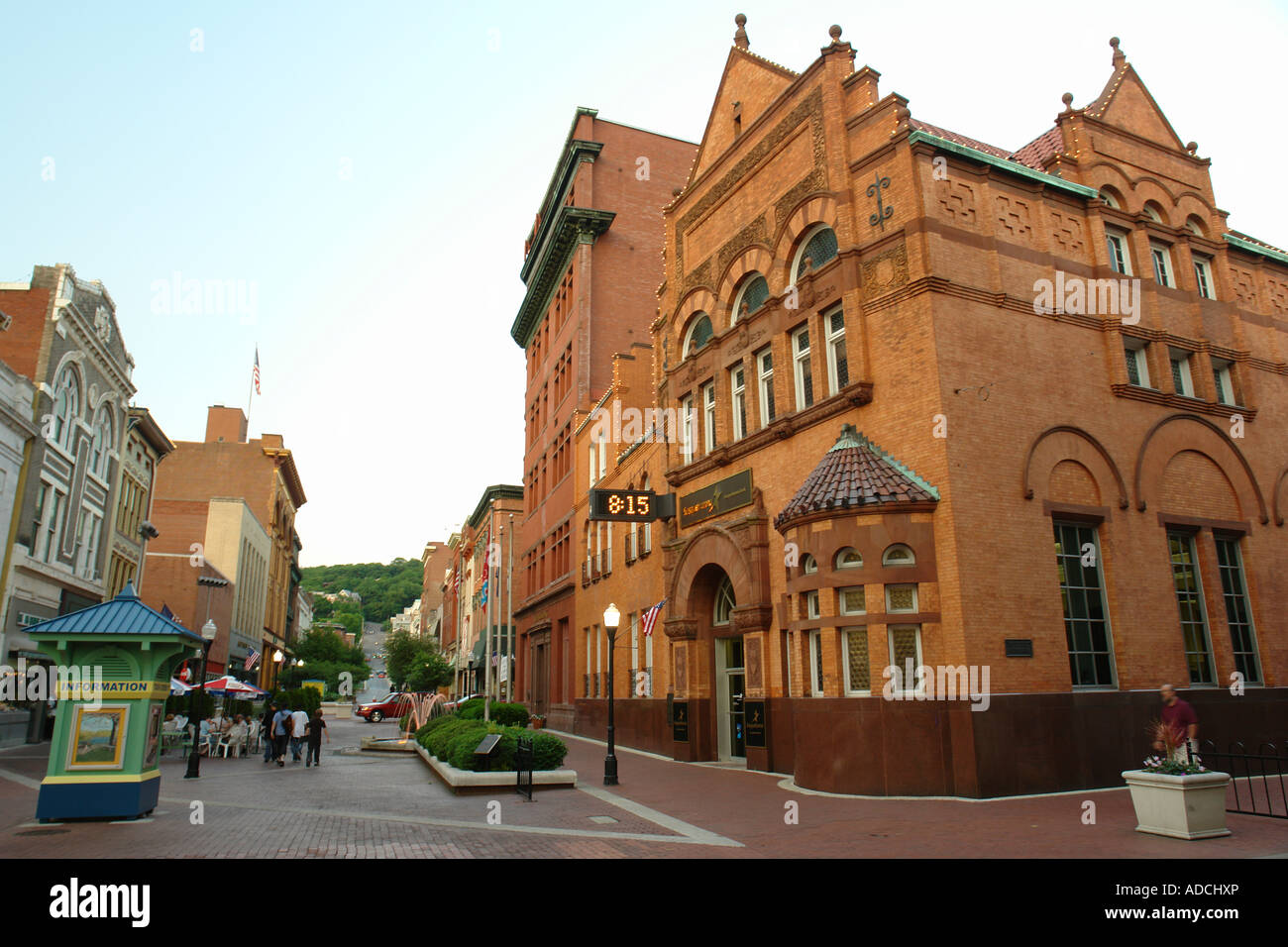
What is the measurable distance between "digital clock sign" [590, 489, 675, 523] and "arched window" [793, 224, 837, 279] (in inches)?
296

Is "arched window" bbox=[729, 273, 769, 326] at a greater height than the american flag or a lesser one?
greater

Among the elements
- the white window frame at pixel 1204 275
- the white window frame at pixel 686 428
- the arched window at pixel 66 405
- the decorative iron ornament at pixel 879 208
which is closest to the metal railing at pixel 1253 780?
the white window frame at pixel 1204 275

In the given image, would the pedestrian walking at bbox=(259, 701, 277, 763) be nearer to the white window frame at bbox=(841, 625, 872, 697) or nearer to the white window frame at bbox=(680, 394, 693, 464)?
the white window frame at bbox=(680, 394, 693, 464)

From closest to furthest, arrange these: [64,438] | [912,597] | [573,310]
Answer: [912,597] < [64,438] < [573,310]

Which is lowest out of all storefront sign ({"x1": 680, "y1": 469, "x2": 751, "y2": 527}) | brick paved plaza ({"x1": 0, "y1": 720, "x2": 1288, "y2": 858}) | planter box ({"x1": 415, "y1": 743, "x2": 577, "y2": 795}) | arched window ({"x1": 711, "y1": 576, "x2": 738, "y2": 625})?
brick paved plaza ({"x1": 0, "y1": 720, "x2": 1288, "y2": 858})

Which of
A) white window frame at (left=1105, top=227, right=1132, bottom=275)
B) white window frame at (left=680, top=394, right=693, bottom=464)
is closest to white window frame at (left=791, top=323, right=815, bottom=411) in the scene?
white window frame at (left=680, top=394, right=693, bottom=464)

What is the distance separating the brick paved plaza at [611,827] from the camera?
389 inches

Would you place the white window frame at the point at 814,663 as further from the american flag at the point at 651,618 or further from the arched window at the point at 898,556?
the american flag at the point at 651,618

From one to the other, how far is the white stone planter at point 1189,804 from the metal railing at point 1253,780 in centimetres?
63

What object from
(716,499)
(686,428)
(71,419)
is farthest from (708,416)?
(71,419)

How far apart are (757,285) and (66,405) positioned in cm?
2625

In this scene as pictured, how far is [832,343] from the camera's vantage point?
60.3ft

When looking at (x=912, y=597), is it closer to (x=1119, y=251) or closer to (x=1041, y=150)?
(x=1119, y=251)

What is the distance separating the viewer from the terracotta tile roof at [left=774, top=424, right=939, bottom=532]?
49.9ft
